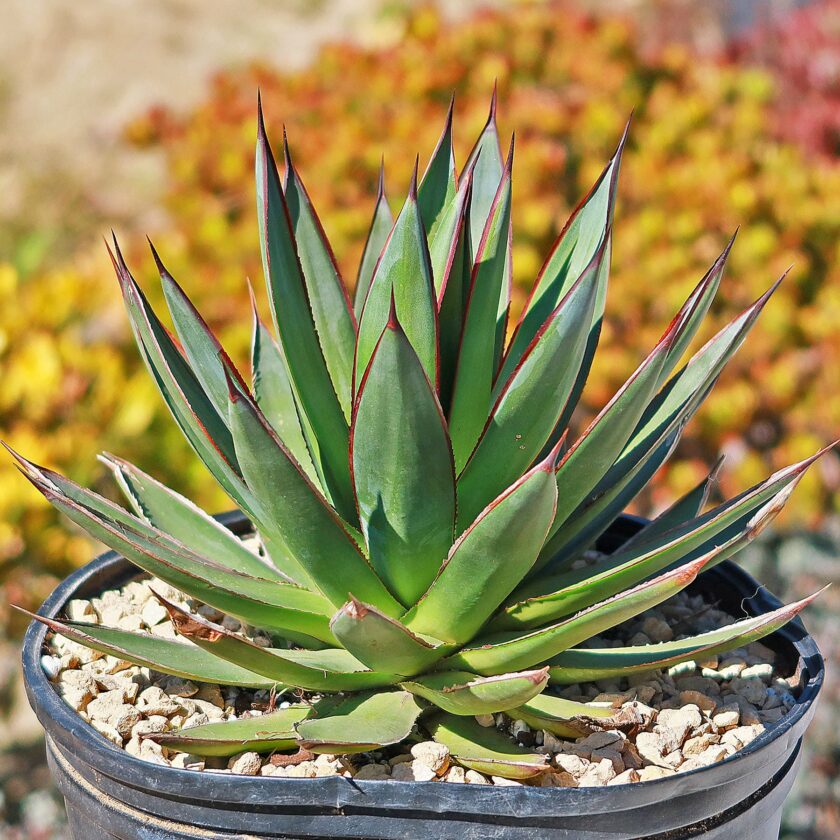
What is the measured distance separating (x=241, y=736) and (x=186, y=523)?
35 centimetres

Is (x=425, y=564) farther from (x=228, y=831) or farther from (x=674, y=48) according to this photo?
(x=674, y=48)

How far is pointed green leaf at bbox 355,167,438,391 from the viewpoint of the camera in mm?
1152

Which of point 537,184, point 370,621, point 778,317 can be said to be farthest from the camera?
point 537,184

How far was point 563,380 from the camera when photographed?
1.11 meters

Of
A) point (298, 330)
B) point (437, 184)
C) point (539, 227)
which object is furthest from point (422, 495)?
point (539, 227)

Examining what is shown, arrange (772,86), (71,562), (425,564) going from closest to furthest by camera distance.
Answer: (425,564)
(71,562)
(772,86)

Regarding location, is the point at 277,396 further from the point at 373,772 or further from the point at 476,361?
the point at 373,772

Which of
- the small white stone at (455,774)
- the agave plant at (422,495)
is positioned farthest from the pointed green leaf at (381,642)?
the small white stone at (455,774)

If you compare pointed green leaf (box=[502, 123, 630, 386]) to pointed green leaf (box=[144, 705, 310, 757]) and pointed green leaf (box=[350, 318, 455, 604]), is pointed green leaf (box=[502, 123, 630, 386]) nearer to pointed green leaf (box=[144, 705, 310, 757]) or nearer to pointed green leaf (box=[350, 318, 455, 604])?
pointed green leaf (box=[350, 318, 455, 604])

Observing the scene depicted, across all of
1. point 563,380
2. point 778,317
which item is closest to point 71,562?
point 563,380

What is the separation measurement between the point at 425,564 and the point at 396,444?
17 centimetres

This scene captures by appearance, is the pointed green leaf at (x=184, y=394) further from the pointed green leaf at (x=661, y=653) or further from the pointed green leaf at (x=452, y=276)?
the pointed green leaf at (x=661, y=653)

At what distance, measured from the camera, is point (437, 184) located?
1.38m

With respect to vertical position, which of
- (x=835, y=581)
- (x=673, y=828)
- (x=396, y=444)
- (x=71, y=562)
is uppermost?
(x=396, y=444)
